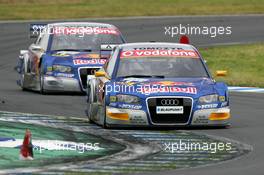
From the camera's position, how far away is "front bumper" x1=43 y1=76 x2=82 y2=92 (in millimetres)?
22203

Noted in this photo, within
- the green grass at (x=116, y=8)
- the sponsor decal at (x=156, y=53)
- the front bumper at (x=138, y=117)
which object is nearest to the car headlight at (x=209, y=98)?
the front bumper at (x=138, y=117)

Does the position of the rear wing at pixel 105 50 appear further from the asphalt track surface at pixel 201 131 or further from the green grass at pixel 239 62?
the green grass at pixel 239 62

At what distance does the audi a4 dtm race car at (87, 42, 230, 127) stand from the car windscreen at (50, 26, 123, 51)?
18.5ft

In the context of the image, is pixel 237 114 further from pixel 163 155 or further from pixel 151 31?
pixel 151 31

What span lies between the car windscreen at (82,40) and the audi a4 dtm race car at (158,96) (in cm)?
563

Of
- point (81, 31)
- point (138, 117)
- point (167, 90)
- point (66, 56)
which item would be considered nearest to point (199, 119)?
point (167, 90)

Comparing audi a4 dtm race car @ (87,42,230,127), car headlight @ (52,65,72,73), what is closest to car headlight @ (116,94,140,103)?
audi a4 dtm race car @ (87,42,230,127)

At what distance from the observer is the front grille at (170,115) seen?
641 inches

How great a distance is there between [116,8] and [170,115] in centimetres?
3131

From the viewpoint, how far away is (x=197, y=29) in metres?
40.8

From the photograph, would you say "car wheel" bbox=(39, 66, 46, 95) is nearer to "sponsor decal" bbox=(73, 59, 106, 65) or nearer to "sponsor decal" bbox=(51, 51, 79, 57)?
"sponsor decal" bbox=(51, 51, 79, 57)

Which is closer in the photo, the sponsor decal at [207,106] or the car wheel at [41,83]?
the sponsor decal at [207,106]

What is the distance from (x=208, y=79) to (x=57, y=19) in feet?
86.1

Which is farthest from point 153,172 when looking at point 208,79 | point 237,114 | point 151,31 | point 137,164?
point 151,31
